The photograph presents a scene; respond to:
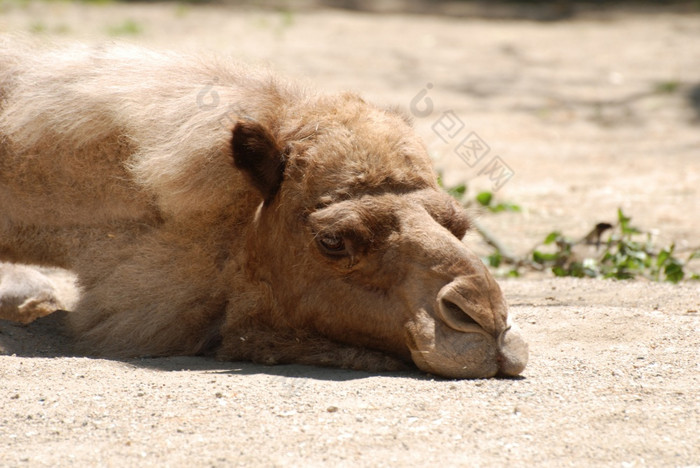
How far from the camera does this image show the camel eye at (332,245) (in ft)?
12.6

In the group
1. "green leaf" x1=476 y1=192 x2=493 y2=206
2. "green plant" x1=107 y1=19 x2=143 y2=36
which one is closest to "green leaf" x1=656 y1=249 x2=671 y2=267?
"green leaf" x1=476 y1=192 x2=493 y2=206

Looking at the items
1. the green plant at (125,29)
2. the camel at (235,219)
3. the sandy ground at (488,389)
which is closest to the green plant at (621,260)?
the sandy ground at (488,389)

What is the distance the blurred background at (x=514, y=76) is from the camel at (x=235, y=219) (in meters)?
0.61

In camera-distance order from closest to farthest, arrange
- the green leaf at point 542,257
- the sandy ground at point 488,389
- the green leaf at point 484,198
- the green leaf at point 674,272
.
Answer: the sandy ground at point 488,389 → the green leaf at point 674,272 → the green leaf at point 542,257 → the green leaf at point 484,198

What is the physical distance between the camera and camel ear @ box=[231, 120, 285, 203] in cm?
397

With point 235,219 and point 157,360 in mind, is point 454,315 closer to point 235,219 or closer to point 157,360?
point 235,219

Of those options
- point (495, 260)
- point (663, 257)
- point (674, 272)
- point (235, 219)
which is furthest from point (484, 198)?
point (235, 219)

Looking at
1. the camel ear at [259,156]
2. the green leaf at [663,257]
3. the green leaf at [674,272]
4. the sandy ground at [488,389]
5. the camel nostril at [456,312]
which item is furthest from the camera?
the green leaf at [663,257]

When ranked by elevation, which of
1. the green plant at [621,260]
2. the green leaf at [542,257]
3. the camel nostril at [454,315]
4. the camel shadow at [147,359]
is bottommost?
the camel shadow at [147,359]

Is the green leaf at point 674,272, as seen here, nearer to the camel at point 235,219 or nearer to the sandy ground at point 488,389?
the sandy ground at point 488,389

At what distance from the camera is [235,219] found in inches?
167

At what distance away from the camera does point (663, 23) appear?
16.2 metres

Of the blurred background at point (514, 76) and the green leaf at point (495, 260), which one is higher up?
the blurred background at point (514, 76)

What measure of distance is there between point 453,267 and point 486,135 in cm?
660
